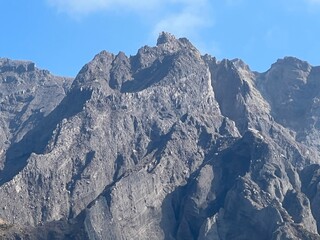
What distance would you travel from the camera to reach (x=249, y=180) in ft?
595

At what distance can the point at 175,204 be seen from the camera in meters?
185

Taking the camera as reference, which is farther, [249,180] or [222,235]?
[249,180]

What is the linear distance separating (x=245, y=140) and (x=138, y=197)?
29206 mm

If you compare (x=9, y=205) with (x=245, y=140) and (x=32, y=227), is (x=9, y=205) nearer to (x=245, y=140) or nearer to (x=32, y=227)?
(x=32, y=227)

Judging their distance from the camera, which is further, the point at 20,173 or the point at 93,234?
the point at 20,173

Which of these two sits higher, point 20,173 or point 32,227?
point 20,173

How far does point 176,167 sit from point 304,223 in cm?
3175

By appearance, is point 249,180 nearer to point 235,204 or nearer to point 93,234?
point 235,204

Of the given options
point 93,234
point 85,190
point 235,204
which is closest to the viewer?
point 93,234

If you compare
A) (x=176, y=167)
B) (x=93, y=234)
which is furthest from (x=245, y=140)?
(x=93, y=234)

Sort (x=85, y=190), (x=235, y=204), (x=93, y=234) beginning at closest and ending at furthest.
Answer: (x=93, y=234), (x=235, y=204), (x=85, y=190)

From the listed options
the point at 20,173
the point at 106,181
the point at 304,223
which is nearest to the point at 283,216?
the point at 304,223

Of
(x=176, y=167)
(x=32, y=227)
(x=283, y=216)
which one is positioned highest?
(x=176, y=167)

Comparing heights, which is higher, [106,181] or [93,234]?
[106,181]
